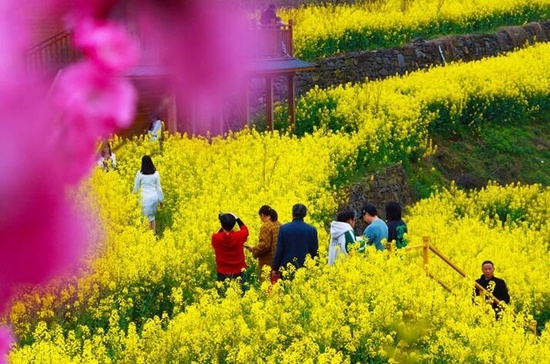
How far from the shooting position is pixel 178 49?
22.7 inches

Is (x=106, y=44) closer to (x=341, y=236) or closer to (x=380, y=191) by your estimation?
(x=341, y=236)

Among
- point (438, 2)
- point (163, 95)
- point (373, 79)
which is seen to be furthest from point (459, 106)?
point (163, 95)

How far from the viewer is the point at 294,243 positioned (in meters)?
8.87

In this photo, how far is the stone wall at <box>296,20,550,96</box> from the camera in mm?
25562

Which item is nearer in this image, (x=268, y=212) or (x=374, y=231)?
(x=268, y=212)

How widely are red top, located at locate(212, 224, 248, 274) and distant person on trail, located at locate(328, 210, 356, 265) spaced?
0.78m

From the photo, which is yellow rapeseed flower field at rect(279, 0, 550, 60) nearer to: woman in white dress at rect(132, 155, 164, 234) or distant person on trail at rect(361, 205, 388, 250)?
woman in white dress at rect(132, 155, 164, 234)

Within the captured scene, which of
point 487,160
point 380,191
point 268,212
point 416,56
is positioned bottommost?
point 487,160

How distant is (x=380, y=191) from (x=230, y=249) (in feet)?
33.8

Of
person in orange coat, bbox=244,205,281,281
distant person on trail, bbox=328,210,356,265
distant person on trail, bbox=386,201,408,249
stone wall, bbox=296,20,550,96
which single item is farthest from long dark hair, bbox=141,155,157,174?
stone wall, bbox=296,20,550,96

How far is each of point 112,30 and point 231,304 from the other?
7.21 meters

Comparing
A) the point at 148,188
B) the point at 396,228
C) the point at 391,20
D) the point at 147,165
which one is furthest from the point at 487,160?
the point at 396,228

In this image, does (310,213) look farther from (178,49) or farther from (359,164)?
(178,49)

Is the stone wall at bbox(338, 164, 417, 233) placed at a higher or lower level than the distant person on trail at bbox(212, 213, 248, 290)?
lower
